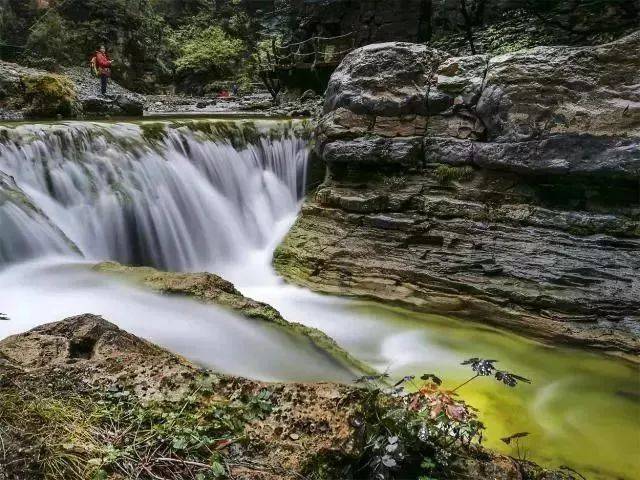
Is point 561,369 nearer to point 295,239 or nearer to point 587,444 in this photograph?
point 587,444

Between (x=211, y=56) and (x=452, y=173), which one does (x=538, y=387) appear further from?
(x=211, y=56)

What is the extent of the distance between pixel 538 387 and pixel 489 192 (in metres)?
2.95

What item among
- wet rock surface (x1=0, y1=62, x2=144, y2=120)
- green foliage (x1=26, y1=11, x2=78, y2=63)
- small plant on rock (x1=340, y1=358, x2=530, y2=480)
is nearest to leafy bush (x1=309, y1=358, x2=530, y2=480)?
small plant on rock (x1=340, y1=358, x2=530, y2=480)

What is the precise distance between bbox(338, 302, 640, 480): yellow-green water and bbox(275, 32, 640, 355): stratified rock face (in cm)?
31

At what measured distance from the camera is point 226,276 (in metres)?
7.46

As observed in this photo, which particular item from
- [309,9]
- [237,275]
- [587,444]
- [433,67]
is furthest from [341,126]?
[309,9]

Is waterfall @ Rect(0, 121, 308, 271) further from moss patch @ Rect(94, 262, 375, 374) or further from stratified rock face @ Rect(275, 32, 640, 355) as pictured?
moss patch @ Rect(94, 262, 375, 374)

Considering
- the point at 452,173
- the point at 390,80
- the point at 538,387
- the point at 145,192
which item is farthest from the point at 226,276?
the point at 538,387

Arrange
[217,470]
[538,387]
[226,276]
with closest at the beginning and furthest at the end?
[217,470]
[538,387]
[226,276]

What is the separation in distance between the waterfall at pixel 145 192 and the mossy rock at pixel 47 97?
14.0ft

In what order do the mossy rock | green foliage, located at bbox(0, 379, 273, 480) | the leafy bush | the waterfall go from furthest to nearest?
the mossy rock, the waterfall, the leafy bush, green foliage, located at bbox(0, 379, 273, 480)

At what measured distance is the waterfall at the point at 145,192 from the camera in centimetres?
680

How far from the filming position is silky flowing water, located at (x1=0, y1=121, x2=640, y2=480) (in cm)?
383

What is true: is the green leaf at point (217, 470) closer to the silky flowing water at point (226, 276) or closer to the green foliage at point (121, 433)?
the green foliage at point (121, 433)
